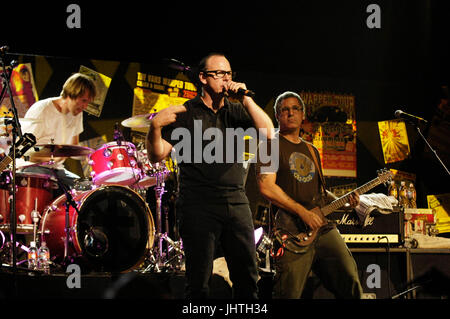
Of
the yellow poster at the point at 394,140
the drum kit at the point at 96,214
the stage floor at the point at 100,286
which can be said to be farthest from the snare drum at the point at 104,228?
the yellow poster at the point at 394,140

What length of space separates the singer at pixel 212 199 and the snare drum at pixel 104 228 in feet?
9.65

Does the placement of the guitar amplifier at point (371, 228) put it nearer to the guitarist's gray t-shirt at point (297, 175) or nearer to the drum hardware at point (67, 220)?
the guitarist's gray t-shirt at point (297, 175)

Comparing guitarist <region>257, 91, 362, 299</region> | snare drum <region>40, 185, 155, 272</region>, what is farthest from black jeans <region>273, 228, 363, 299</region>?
snare drum <region>40, 185, 155, 272</region>

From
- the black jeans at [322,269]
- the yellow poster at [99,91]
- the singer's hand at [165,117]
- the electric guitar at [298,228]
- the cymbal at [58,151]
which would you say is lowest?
the black jeans at [322,269]

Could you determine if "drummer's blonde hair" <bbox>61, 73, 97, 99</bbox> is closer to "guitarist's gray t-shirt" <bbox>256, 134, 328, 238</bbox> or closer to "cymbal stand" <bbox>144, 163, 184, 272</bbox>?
"cymbal stand" <bbox>144, 163, 184, 272</bbox>

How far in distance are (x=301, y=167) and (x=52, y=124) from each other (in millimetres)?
4083

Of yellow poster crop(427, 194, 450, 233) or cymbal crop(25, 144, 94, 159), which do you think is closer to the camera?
cymbal crop(25, 144, 94, 159)

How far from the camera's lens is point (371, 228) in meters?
5.73

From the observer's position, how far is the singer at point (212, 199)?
3.14 meters

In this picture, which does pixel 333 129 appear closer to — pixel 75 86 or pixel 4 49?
pixel 75 86

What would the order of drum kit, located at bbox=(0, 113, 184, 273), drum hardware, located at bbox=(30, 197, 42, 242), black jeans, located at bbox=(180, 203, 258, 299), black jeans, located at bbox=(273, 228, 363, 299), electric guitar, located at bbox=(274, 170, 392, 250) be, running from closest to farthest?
1. black jeans, located at bbox=(180, 203, 258, 299)
2. black jeans, located at bbox=(273, 228, 363, 299)
3. electric guitar, located at bbox=(274, 170, 392, 250)
4. drum kit, located at bbox=(0, 113, 184, 273)
5. drum hardware, located at bbox=(30, 197, 42, 242)

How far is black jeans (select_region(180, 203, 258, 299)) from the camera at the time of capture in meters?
3.12

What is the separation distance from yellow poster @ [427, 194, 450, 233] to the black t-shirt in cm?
552
